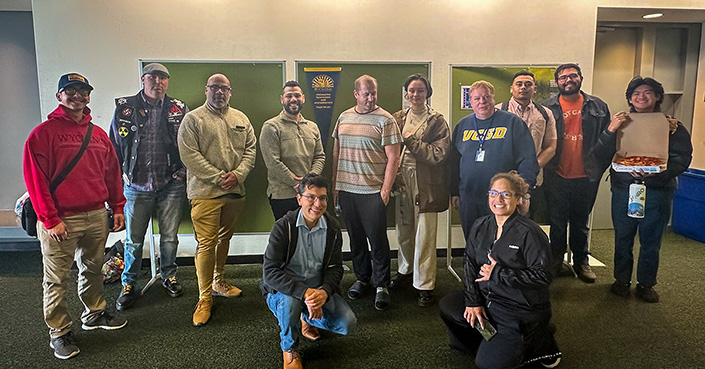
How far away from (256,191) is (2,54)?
298 cm

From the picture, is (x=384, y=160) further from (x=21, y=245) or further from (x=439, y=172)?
(x=21, y=245)

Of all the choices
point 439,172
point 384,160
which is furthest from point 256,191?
point 439,172

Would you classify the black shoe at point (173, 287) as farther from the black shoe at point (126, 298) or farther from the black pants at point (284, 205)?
the black pants at point (284, 205)

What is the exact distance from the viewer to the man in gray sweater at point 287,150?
323 centimetres

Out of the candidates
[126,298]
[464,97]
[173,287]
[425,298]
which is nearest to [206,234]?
[173,287]

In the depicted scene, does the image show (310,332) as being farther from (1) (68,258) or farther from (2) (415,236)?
(1) (68,258)

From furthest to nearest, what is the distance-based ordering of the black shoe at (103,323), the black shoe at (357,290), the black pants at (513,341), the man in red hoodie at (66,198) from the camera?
the black shoe at (357,290) < the black shoe at (103,323) < the man in red hoodie at (66,198) < the black pants at (513,341)

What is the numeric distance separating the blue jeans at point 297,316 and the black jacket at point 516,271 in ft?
2.10

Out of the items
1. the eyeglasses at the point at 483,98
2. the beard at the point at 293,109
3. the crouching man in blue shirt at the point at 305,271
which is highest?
the eyeglasses at the point at 483,98

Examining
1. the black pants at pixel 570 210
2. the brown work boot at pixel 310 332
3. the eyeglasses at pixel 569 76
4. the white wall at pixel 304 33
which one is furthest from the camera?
the white wall at pixel 304 33

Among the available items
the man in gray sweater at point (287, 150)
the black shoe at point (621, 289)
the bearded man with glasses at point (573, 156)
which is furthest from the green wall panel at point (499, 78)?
the black shoe at point (621, 289)

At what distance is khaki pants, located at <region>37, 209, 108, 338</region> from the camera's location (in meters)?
2.49

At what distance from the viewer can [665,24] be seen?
4816mm

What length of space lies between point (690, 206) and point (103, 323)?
5.51 metres
